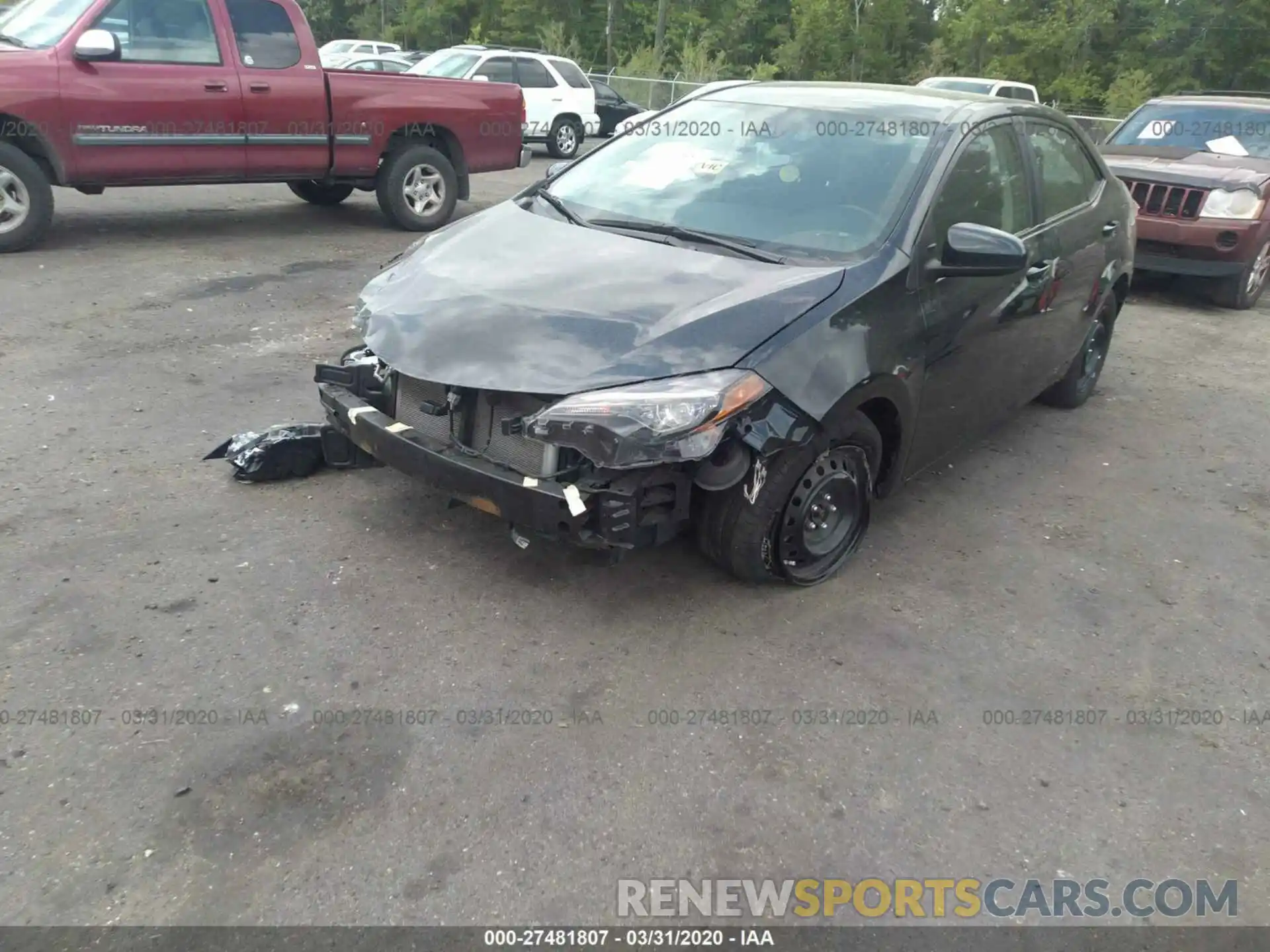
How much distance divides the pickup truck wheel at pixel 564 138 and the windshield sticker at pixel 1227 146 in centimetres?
1084

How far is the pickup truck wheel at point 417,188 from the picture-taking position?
9508mm

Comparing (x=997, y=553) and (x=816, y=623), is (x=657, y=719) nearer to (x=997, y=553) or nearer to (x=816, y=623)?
(x=816, y=623)

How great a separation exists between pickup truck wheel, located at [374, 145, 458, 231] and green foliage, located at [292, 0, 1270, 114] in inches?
867

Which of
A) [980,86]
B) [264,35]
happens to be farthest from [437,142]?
[980,86]

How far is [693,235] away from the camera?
399 cm

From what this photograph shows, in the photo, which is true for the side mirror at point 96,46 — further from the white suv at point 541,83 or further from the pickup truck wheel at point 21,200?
the white suv at point 541,83

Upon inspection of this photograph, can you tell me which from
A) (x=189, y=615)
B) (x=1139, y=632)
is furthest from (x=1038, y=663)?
(x=189, y=615)

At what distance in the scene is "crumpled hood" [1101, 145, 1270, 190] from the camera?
847cm

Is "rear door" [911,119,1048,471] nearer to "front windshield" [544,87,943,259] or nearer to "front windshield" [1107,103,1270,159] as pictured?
"front windshield" [544,87,943,259]

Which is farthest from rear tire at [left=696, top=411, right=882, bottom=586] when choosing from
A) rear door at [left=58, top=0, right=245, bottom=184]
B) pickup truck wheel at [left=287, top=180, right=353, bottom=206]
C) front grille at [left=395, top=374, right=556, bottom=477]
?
pickup truck wheel at [left=287, top=180, right=353, bottom=206]

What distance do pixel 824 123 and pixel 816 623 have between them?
7.19 ft

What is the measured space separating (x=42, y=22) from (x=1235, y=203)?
9829 mm

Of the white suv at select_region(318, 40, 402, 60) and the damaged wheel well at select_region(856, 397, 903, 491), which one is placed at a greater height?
the white suv at select_region(318, 40, 402, 60)

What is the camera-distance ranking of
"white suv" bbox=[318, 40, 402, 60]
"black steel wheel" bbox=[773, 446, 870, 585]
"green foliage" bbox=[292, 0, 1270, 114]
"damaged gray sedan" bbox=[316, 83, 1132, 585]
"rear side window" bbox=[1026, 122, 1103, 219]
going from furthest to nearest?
"green foliage" bbox=[292, 0, 1270, 114], "white suv" bbox=[318, 40, 402, 60], "rear side window" bbox=[1026, 122, 1103, 219], "black steel wheel" bbox=[773, 446, 870, 585], "damaged gray sedan" bbox=[316, 83, 1132, 585]
